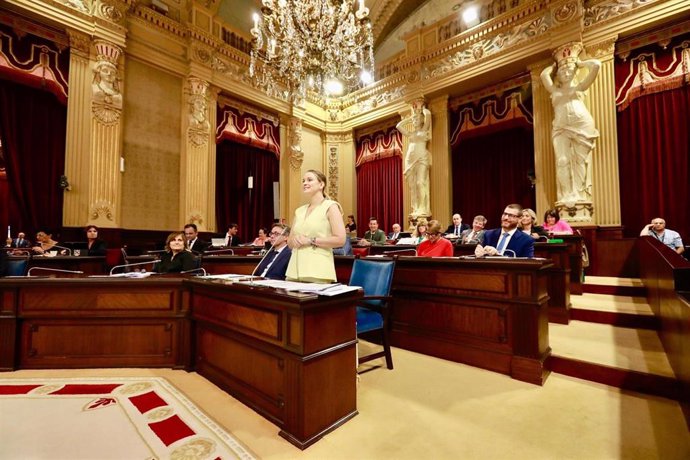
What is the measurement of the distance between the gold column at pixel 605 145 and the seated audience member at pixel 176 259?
609 cm

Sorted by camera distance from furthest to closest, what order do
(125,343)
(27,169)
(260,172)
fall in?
(260,172)
(27,169)
(125,343)

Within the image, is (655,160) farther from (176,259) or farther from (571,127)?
(176,259)

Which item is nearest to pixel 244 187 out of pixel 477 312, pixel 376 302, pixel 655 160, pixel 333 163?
pixel 333 163

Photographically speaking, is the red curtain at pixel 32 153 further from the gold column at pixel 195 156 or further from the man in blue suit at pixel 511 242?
the man in blue suit at pixel 511 242

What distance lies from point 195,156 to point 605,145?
7398 millimetres

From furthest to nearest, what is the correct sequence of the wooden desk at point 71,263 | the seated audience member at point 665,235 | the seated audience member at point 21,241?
the seated audience member at point 21,241 → the seated audience member at point 665,235 → the wooden desk at point 71,263

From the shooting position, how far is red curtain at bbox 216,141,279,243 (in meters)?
7.60

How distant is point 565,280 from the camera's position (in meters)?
3.41

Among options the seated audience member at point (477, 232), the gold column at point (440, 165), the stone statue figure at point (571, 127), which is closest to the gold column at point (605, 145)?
the stone statue figure at point (571, 127)

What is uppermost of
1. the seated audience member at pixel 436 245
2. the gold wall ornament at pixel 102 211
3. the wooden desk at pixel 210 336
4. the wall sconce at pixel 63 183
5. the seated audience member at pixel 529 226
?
the wall sconce at pixel 63 183

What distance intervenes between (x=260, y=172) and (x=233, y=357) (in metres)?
6.73

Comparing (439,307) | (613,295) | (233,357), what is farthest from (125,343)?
(613,295)

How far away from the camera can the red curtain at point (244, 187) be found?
7.60m

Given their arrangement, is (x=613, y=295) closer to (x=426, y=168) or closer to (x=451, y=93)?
(x=426, y=168)
